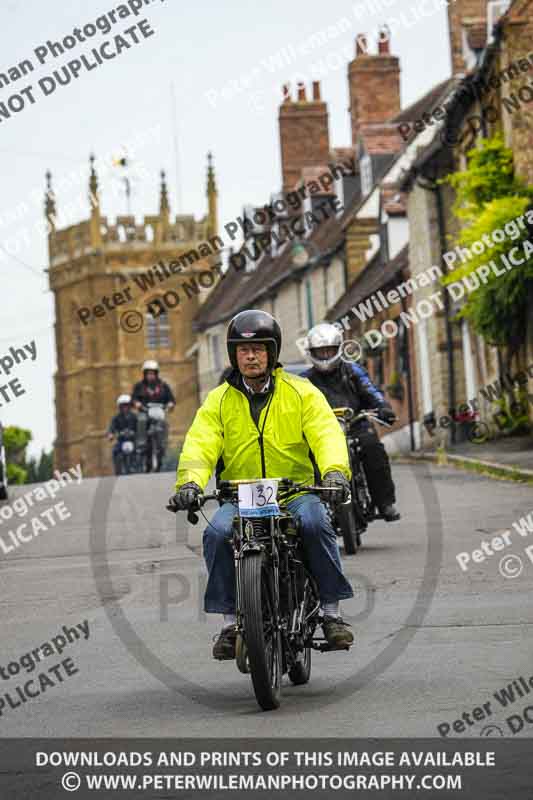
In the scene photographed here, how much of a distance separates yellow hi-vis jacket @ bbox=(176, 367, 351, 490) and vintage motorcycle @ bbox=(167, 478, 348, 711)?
0.53ft

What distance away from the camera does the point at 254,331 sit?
805cm

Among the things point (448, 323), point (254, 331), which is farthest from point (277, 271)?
point (254, 331)

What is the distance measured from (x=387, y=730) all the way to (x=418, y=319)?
119 ft

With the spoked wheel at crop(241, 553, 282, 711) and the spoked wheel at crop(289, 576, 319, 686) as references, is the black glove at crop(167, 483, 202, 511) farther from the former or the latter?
the spoked wheel at crop(289, 576, 319, 686)

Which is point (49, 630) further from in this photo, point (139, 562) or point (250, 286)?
point (250, 286)

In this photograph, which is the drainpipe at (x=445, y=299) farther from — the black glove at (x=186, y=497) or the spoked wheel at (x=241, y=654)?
the spoked wheel at (x=241, y=654)

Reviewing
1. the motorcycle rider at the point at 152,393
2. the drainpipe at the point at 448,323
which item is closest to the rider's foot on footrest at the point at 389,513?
the motorcycle rider at the point at 152,393

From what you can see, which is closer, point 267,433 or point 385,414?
point 267,433

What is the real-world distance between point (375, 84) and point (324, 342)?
42646 mm

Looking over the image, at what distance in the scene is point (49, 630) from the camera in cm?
1104

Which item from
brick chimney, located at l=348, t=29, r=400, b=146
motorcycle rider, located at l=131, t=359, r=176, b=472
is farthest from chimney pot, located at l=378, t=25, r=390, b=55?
motorcycle rider, located at l=131, t=359, r=176, b=472

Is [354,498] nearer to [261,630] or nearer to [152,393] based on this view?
[261,630]

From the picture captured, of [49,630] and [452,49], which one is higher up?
[452,49]
